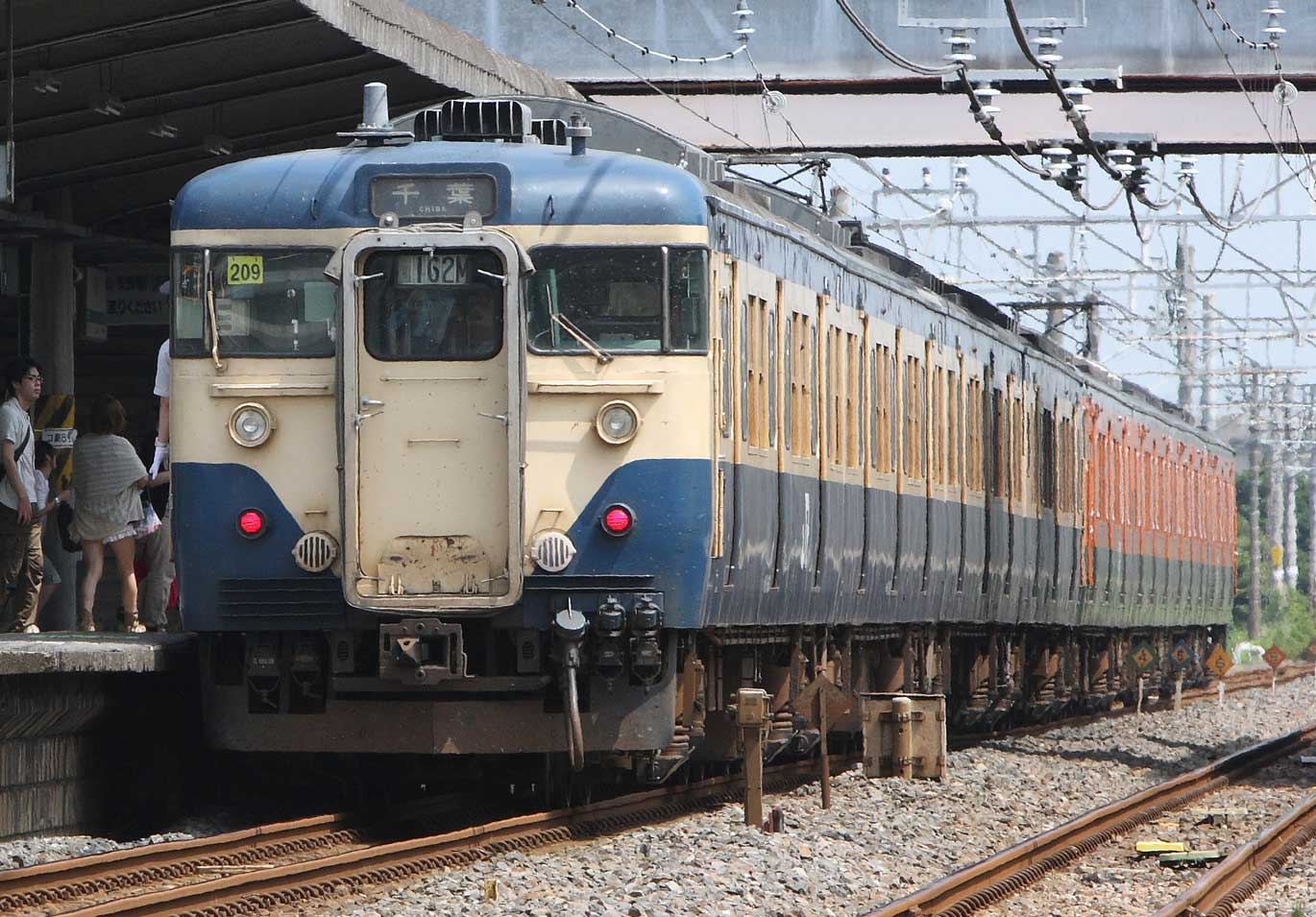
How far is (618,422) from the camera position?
10.5 meters

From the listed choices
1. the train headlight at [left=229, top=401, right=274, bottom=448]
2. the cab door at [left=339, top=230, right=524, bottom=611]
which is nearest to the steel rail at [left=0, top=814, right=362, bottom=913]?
the cab door at [left=339, top=230, right=524, bottom=611]

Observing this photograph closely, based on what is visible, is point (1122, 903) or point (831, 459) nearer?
point (1122, 903)

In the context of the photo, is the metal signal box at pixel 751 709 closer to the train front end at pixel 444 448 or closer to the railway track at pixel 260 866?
the train front end at pixel 444 448

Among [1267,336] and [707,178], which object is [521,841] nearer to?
[707,178]

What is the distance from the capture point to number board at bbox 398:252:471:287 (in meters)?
10.5

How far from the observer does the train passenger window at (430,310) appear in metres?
10.4

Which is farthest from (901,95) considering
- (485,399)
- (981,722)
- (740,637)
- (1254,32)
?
(485,399)

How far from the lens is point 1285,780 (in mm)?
17031

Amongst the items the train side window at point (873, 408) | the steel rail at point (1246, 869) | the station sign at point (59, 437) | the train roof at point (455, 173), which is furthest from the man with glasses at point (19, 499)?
the steel rail at point (1246, 869)

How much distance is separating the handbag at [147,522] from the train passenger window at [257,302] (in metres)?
2.60

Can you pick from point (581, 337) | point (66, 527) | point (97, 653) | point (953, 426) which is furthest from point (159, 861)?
point (953, 426)

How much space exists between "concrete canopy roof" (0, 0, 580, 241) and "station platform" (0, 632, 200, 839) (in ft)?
11.0

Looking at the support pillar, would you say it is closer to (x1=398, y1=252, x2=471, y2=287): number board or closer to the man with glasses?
the man with glasses

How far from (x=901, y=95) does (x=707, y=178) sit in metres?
13.2
